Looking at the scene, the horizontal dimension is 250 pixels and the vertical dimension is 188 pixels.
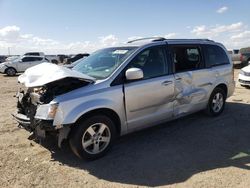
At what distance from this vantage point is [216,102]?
7.37m

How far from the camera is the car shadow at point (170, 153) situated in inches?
176

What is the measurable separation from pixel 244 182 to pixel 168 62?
266 cm

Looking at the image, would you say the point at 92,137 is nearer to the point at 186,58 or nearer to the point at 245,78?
the point at 186,58

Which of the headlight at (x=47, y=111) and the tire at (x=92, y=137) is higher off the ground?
the headlight at (x=47, y=111)

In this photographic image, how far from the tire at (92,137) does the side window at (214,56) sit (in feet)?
10.2

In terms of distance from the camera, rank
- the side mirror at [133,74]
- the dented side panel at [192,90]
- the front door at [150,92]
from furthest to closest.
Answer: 1. the dented side panel at [192,90]
2. the front door at [150,92]
3. the side mirror at [133,74]

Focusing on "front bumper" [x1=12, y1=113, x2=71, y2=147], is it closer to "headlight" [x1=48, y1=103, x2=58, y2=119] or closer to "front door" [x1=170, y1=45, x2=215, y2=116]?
"headlight" [x1=48, y1=103, x2=58, y2=119]

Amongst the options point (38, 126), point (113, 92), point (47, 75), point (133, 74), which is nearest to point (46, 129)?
point (38, 126)

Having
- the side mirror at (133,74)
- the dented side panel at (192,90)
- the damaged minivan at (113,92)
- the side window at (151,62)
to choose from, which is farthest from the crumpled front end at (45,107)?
the dented side panel at (192,90)

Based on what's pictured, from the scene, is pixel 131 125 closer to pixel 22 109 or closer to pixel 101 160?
pixel 101 160

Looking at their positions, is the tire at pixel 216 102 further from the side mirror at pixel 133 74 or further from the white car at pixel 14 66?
the white car at pixel 14 66

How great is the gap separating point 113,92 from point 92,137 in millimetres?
790

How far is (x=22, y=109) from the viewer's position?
17.9 ft

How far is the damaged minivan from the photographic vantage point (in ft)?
15.4
